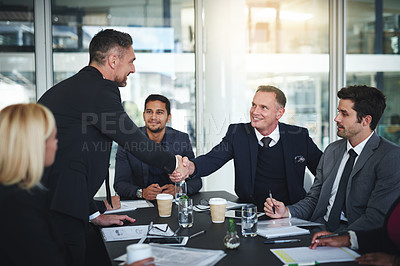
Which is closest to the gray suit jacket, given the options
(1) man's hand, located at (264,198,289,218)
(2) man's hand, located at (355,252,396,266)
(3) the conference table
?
(1) man's hand, located at (264,198,289,218)

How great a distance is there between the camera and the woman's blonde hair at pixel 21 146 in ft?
4.38

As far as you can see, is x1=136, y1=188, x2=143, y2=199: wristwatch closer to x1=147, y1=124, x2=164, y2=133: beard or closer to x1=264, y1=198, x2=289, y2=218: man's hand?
x1=147, y1=124, x2=164, y2=133: beard

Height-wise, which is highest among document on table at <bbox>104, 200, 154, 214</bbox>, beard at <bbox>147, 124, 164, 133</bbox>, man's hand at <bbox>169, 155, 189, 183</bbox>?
beard at <bbox>147, 124, 164, 133</bbox>

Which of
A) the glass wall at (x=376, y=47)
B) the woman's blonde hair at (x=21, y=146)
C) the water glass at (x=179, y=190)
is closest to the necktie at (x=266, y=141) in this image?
the water glass at (x=179, y=190)

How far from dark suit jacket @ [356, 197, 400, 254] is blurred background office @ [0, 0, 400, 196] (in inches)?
124

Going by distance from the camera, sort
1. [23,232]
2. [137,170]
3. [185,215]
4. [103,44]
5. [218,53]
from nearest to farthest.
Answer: [23,232], [185,215], [103,44], [137,170], [218,53]

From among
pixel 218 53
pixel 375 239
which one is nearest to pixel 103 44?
pixel 375 239

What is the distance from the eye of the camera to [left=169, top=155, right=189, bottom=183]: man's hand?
9.58 feet

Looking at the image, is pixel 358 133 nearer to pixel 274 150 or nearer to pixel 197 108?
pixel 274 150

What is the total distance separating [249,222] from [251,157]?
4.17 ft

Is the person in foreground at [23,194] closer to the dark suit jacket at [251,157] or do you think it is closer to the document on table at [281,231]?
the document on table at [281,231]

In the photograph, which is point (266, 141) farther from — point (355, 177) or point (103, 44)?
point (103, 44)

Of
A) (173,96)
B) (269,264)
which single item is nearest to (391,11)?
(173,96)

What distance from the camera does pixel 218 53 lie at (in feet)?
15.5
